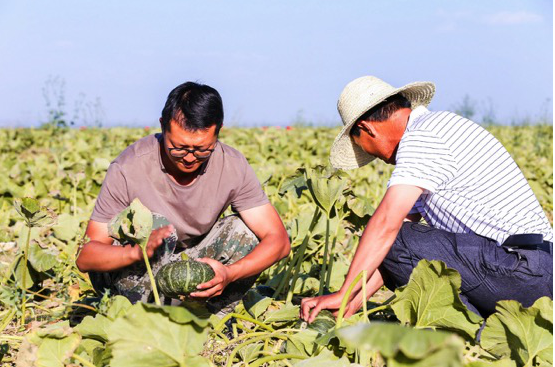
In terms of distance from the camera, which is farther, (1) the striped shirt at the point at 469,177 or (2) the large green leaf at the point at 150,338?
(1) the striped shirt at the point at 469,177

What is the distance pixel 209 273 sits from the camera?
8.15ft

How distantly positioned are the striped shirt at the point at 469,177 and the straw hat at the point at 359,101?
135mm

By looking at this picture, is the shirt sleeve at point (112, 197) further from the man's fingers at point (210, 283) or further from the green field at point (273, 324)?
the man's fingers at point (210, 283)

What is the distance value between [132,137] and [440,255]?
9.13 m

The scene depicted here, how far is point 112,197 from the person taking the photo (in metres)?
2.76

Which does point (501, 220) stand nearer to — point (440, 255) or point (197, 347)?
point (440, 255)

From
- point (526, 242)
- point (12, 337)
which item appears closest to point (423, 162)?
point (526, 242)

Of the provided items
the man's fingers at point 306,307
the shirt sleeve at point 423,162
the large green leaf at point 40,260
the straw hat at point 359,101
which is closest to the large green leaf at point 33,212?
the large green leaf at point 40,260

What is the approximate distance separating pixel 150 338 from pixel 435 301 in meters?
0.86

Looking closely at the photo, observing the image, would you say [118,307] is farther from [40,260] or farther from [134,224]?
[40,260]

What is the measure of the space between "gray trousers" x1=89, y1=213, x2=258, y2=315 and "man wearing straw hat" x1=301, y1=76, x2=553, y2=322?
1.57 ft

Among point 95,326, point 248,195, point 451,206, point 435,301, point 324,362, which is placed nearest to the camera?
point 324,362

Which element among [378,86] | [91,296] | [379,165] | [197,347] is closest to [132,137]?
[379,165]

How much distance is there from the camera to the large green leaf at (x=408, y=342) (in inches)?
52.5
